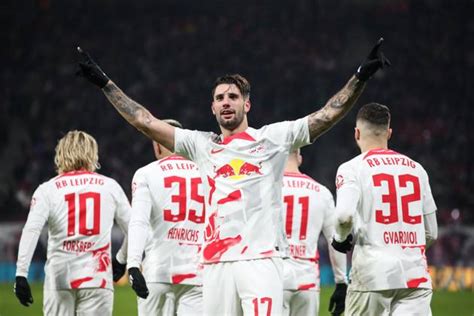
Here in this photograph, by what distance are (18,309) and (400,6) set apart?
19.8m

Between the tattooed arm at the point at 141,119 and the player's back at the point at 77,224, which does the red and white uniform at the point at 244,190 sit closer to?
the tattooed arm at the point at 141,119

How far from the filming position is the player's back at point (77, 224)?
746 centimetres

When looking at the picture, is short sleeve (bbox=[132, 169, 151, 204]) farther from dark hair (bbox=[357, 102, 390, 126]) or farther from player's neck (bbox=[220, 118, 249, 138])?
dark hair (bbox=[357, 102, 390, 126])

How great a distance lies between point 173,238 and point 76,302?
0.94 m

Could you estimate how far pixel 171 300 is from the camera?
7527mm

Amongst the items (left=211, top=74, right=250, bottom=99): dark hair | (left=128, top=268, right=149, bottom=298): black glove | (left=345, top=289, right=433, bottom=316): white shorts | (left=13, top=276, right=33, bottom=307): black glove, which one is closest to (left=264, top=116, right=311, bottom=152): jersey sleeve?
(left=211, top=74, right=250, bottom=99): dark hair

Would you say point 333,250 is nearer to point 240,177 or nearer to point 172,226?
point 172,226

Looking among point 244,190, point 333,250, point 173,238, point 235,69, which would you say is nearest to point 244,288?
point 244,190

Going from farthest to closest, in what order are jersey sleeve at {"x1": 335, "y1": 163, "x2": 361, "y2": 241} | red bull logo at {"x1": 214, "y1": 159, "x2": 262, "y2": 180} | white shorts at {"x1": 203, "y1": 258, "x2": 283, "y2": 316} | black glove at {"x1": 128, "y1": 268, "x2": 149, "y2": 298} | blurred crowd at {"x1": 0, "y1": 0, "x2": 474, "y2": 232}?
1. blurred crowd at {"x1": 0, "y1": 0, "x2": 474, "y2": 232}
2. black glove at {"x1": 128, "y1": 268, "x2": 149, "y2": 298}
3. jersey sleeve at {"x1": 335, "y1": 163, "x2": 361, "y2": 241}
4. red bull logo at {"x1": 214, "y1": 159, "x2": 262, "y2": 180}
5. white shorts at {"x1": 203, "y1": 258, "x2": 283, "y2": 316}

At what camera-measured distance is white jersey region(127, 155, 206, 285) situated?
747 centimetres

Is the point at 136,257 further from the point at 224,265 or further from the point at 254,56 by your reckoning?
the point at 254,56

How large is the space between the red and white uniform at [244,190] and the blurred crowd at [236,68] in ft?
64.3

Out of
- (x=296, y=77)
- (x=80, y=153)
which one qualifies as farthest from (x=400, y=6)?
(x=80, y=153)

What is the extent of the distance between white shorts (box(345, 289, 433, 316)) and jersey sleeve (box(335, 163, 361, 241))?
0.50 meters
